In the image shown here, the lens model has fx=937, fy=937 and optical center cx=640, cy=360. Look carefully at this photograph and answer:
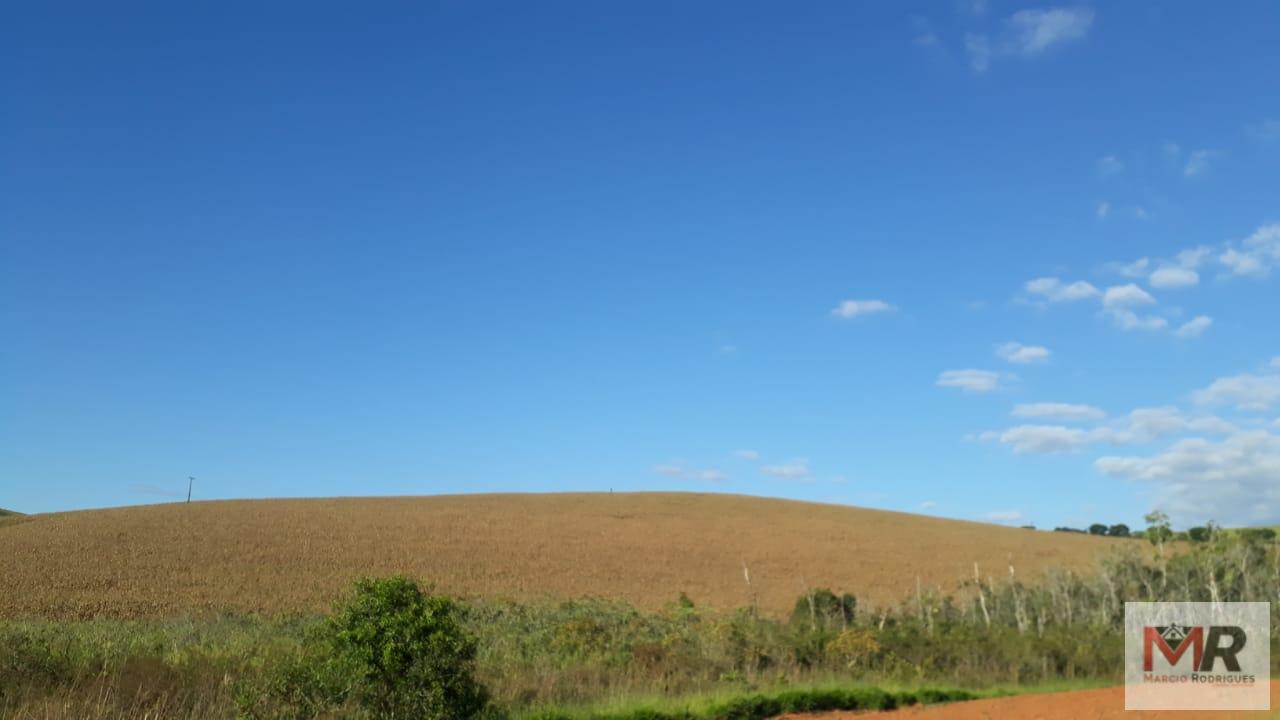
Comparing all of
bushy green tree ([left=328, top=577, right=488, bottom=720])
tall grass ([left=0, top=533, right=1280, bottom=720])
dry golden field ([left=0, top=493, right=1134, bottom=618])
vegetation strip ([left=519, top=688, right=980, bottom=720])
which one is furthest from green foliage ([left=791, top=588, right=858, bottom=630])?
bushy green tree ([left=328, top=577, right=488, bottom=720])

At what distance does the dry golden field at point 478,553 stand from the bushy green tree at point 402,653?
86.0 feet

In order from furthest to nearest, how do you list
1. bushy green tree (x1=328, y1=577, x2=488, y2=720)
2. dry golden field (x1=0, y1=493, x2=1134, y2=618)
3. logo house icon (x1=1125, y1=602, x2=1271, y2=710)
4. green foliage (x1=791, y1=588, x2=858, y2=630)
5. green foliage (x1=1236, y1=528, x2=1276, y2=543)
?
dry golden field (x1=0, y1=493, x2=1134, y2=618) → green foliage (x1=1236, y1=528, x2=1276, y2=543) → green foliage (x1=791, y1=588, x2=858, y2=630) → logo house icon (x1=1125, y1=602, x2=1271, y2=710) → bushy green tree (x1=328, y1=577, x2=488, y2=720)

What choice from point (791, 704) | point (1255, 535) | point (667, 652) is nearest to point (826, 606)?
point (667, 652)

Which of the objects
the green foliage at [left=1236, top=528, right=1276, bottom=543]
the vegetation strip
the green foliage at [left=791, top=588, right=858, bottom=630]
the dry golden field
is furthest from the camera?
the dry golden field

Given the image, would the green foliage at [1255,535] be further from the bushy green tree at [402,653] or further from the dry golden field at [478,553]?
the bushy green tree at [402,653]

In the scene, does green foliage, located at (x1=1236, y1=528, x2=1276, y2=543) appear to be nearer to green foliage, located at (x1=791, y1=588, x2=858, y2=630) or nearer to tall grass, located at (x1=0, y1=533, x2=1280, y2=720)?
tall grass, located at (x1=0, y1=533, x2=1280, y2=720)

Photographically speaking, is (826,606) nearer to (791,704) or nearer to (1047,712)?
(791,704)

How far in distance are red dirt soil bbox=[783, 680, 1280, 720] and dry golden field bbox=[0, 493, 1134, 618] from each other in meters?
26.5

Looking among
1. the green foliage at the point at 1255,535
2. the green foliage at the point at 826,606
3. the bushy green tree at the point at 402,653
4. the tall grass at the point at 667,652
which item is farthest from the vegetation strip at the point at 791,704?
the green foliage at the point at 1255,535

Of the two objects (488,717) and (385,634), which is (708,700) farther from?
(385,634)

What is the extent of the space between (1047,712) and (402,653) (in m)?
9.85

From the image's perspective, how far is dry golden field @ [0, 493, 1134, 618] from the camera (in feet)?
133

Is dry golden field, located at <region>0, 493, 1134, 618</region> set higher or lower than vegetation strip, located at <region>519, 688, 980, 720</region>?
higher

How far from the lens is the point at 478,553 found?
188ft
